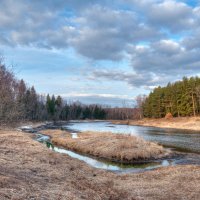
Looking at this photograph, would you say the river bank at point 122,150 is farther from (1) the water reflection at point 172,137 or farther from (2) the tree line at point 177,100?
(2) the tree line at point 177,100

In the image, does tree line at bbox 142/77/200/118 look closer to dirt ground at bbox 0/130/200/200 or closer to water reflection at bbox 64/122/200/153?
water reflection at bbox 64/122/200/153

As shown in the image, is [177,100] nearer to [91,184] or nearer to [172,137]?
[172,137]

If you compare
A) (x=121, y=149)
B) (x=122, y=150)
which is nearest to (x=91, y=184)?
(x=122, y=150)

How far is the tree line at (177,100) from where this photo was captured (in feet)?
296

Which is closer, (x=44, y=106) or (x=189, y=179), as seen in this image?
(x=189, y=179)

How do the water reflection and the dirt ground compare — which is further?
the water reflection

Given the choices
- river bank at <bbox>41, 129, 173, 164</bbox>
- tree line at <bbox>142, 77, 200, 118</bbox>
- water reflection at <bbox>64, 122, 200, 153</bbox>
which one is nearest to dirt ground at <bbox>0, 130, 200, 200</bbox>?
river bank at <bbox>41, 129, 173, 164</bbox>

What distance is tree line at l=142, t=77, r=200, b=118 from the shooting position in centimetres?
9019

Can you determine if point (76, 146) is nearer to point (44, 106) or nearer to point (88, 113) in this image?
point (44, 106)

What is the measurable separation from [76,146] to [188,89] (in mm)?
64032

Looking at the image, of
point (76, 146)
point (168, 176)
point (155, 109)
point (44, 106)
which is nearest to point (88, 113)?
point (44, 106)

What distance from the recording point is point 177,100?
316 feet

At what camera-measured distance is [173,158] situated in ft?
92.2

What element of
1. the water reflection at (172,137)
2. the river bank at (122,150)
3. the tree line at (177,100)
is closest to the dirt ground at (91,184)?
the river bank at (122,150)
